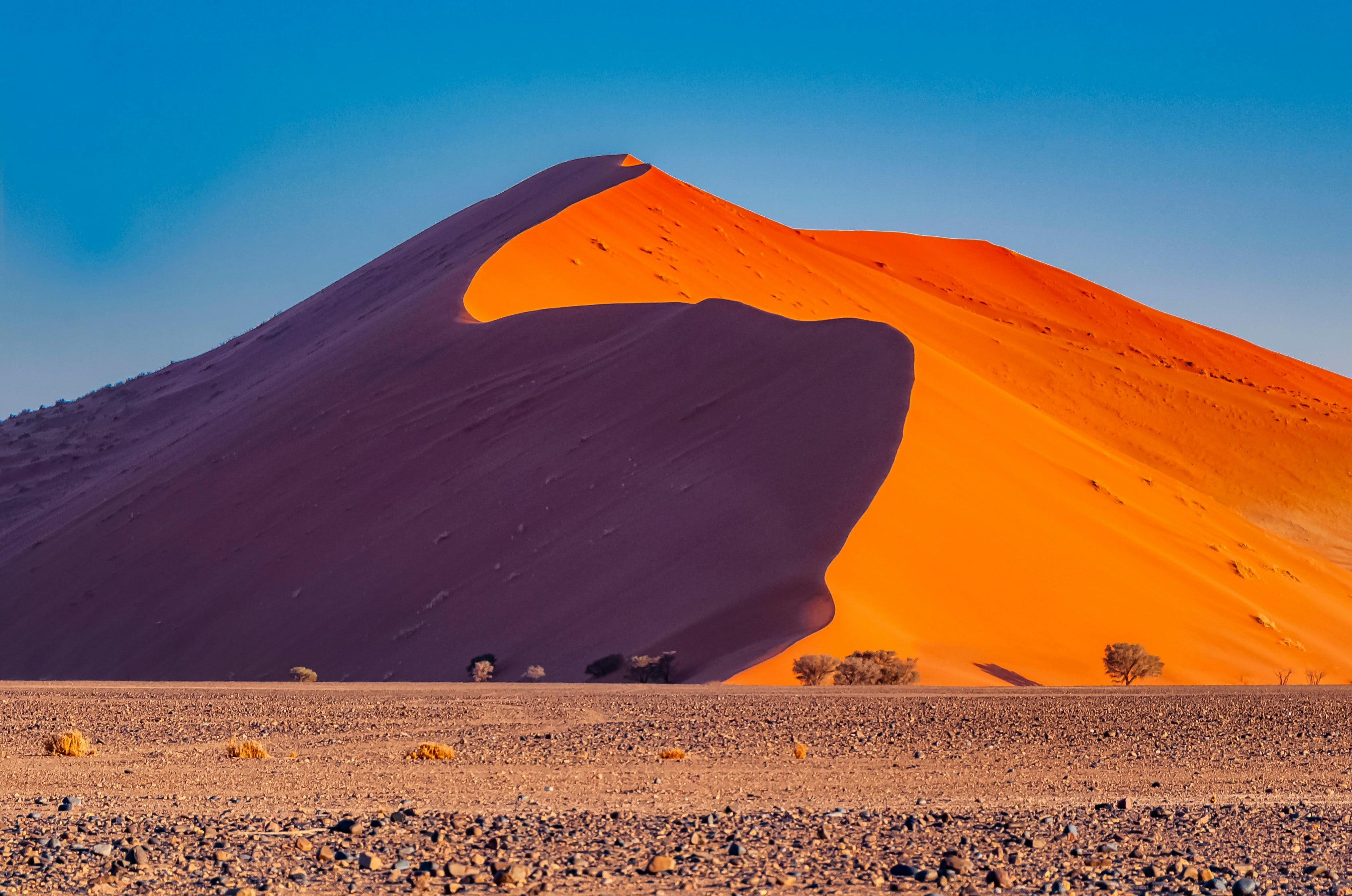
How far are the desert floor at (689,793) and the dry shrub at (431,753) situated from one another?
0.55 feet

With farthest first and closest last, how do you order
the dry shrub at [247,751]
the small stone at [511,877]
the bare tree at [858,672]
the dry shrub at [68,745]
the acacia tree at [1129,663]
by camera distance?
the acacia tree at [1129,663] → the bare tree at [858,672] → the dry shrub at [68,745] → the dry shrub at [247,751] → the small stone at [511,877]

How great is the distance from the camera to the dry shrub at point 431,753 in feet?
34.8

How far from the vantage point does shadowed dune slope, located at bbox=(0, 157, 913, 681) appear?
76.0 ft

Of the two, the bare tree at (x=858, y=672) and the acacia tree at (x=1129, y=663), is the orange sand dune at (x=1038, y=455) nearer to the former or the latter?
the acacia tree at (x=1129, y=663)

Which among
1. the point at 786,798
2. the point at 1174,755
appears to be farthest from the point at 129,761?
the point at 1174,755

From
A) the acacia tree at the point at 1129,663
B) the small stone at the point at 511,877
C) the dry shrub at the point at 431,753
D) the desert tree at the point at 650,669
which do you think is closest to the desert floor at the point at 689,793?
the small stone at the point at 511,877

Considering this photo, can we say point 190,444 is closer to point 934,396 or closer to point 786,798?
point 934,396

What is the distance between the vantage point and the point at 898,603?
840 inches

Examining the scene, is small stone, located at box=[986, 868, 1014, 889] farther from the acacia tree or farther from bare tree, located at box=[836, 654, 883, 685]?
the acacia tree

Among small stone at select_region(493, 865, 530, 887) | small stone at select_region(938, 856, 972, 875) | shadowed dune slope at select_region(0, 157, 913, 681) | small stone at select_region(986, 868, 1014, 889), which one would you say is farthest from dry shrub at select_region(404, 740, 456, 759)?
shadowed dune slope at select_region(0, 157, 913, 681)

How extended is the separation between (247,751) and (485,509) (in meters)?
18.6

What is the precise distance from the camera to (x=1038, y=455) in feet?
94.0

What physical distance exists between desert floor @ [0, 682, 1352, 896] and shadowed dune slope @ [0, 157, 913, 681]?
6195mm

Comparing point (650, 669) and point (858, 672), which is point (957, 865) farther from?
point (650, 669)
